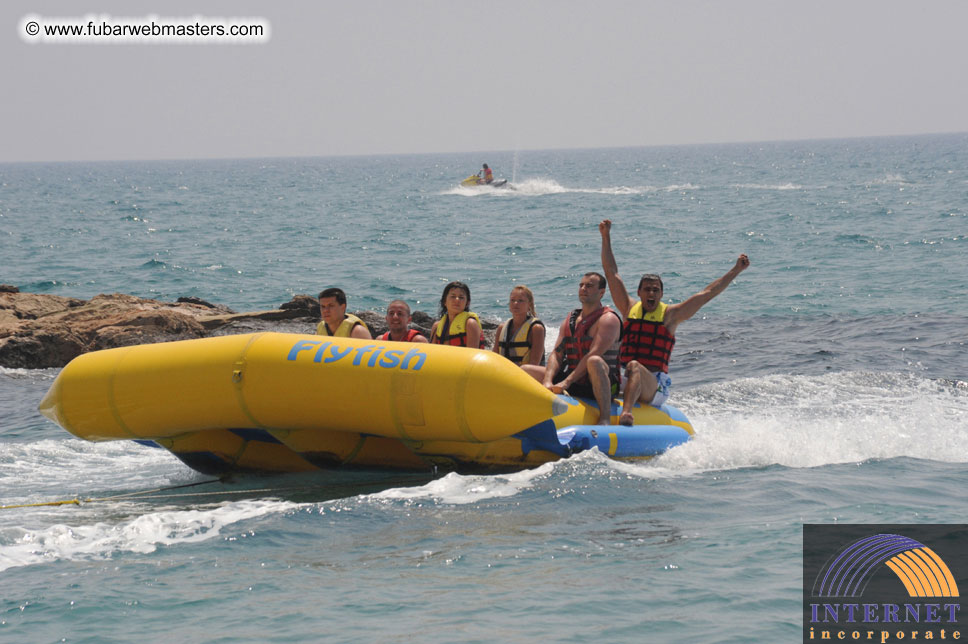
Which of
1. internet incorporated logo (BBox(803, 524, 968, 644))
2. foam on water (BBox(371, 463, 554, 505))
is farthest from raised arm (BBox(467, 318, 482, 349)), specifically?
internet incorporated logo (BBox(803, 524, 968, 644))

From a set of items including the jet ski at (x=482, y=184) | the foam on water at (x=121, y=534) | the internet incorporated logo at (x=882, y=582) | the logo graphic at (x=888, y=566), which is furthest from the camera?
the jet ski at (x=482, y=184)

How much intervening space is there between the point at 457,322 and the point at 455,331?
0.20 feet

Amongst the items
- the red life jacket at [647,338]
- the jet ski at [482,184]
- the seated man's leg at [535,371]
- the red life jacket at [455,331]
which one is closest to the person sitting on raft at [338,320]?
the red life jacket at [455,331]

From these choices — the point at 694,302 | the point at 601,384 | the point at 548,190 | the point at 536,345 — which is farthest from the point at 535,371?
the point at 548,190

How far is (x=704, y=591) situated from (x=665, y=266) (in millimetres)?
17286

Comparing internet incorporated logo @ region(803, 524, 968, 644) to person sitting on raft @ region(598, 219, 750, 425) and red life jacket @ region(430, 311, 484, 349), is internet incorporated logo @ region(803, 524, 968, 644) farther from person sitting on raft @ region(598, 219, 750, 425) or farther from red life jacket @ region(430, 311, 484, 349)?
red life jacket @ region(430, 311, 484, 349)

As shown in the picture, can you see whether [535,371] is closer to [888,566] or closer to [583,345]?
[583,345]

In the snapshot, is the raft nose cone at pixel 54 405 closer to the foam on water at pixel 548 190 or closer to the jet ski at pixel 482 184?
the foam on water at pixel 548 190

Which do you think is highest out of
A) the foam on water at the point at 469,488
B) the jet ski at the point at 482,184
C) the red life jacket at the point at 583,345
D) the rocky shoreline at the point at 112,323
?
the jet ski at the point at 482,184

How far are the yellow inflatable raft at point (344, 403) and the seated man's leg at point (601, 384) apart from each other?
0.29 ft

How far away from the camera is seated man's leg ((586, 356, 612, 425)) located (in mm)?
6517

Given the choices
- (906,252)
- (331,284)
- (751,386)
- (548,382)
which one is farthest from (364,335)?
(906,252)

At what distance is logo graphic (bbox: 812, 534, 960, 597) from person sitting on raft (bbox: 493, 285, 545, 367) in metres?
2.49

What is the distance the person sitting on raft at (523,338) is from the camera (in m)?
6.78
